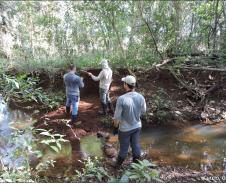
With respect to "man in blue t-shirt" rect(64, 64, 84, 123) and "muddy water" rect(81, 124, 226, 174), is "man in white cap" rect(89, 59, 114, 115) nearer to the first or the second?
"man in blue t-shirt" rect(64, 64, 84, 123)

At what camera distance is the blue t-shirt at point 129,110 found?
17.3ft

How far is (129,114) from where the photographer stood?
17.5 ft

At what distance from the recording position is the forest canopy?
1192cm

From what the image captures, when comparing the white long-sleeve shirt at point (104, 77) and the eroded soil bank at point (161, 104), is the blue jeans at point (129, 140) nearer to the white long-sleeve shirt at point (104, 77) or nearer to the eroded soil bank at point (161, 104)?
the eroded soil bank at point (161, 104)

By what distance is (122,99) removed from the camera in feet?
17.2

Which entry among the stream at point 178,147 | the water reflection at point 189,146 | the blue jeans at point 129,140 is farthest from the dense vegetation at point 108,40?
the water reflection at point 189,146

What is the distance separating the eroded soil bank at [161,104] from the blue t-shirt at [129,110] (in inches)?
54.0

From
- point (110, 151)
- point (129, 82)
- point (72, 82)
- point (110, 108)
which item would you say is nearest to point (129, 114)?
point (129, 82)

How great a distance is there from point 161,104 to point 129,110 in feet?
16.0

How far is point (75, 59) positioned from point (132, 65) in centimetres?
374

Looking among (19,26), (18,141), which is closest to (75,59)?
(19,26)

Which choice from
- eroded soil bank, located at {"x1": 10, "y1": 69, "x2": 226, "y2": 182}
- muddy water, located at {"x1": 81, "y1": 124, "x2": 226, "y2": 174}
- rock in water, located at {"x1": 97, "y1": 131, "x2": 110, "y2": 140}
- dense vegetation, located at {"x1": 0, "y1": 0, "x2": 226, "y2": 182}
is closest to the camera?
muddy water, located at {"x1": 81, "y1": 124, "x2": 226, "y2": 174}

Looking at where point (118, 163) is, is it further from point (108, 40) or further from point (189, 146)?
point (108, 40)

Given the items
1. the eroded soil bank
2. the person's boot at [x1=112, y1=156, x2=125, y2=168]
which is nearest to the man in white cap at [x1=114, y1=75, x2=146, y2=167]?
the person's boot at [x1=112, y1=156, x2=125, y2=168]
